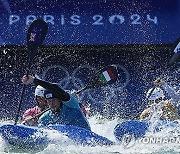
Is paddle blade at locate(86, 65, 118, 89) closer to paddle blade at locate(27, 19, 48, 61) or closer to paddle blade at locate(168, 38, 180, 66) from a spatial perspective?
paddle blade at locate(168, 38, 180, 66)

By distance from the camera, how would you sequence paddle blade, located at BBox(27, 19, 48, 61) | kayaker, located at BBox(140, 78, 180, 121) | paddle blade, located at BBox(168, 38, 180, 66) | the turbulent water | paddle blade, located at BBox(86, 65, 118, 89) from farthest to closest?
paddle blade, located at BBox(168, 38, 180, 66)
paddle blade, located at BBox(86, 65, 118, 89)
kayaker, located at BBox(140, 78, 180, 121)
paddle blade, located at BBox(27, 19, 48, 61)
the turbulent water

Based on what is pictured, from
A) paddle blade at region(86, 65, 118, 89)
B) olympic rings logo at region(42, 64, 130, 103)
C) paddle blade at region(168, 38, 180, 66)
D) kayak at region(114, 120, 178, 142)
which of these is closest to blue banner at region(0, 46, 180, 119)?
olympic rings logo at region(42, 64, 130, 103)

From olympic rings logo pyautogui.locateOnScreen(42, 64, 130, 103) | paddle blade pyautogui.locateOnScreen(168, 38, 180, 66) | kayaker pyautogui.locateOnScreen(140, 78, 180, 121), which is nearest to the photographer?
kayaker pyautogui.locateOnScreen(140, 78, 180, 121)

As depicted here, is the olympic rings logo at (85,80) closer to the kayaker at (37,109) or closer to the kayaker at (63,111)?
the kayaker at (37,109)

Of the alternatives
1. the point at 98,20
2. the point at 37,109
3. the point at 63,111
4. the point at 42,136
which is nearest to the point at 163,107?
the point at 37,109

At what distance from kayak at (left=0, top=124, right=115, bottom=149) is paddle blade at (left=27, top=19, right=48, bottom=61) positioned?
1403 millimetres

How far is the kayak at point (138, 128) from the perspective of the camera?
26.1ft

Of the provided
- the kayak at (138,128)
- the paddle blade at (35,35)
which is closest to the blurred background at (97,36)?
the paddle blade at (35,35)

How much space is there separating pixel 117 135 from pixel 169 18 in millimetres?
5217

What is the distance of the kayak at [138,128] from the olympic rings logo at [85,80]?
4453 millimetres

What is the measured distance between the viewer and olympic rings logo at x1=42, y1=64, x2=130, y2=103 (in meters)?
12.7

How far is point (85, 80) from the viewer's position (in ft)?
42.0

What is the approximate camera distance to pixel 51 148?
736 cm

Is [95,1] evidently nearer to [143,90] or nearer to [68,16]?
[68,16]
